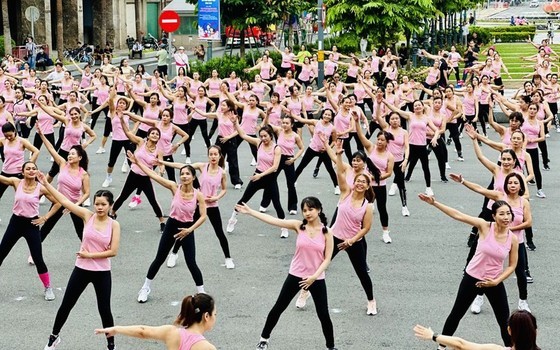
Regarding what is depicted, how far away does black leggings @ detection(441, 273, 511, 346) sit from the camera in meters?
8.30

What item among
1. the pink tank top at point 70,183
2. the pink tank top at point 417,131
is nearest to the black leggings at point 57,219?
the pink tank top at point 70,183

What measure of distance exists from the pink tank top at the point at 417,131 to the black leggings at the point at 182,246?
6.35 m

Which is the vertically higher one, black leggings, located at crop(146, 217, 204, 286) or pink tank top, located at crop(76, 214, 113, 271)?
pink tank top, located at crop(76, 214, 113, 271)

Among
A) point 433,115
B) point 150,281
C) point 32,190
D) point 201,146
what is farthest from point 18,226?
point 201,146

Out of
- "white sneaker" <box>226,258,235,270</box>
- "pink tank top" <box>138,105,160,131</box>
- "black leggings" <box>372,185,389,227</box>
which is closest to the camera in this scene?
"white sneaker" <box>226,258,235,270</box>

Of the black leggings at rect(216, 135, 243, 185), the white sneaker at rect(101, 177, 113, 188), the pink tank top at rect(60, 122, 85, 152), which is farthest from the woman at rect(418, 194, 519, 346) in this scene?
the white sneaker at rect(101, 177, 113, 188)

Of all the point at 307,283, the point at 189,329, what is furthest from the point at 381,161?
the point at 189,329

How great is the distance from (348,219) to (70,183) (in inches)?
145

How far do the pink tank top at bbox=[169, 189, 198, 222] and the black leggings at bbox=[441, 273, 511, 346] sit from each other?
324cm

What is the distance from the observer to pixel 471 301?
328 inches

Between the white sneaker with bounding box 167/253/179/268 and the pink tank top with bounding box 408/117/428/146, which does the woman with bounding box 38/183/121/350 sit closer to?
the white sneaker with bounding box 167/253/179/268

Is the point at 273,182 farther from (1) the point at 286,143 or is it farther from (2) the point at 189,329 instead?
(2) the point at 189,329

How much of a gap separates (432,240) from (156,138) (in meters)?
4.12

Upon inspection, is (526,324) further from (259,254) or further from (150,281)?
(259,254)
